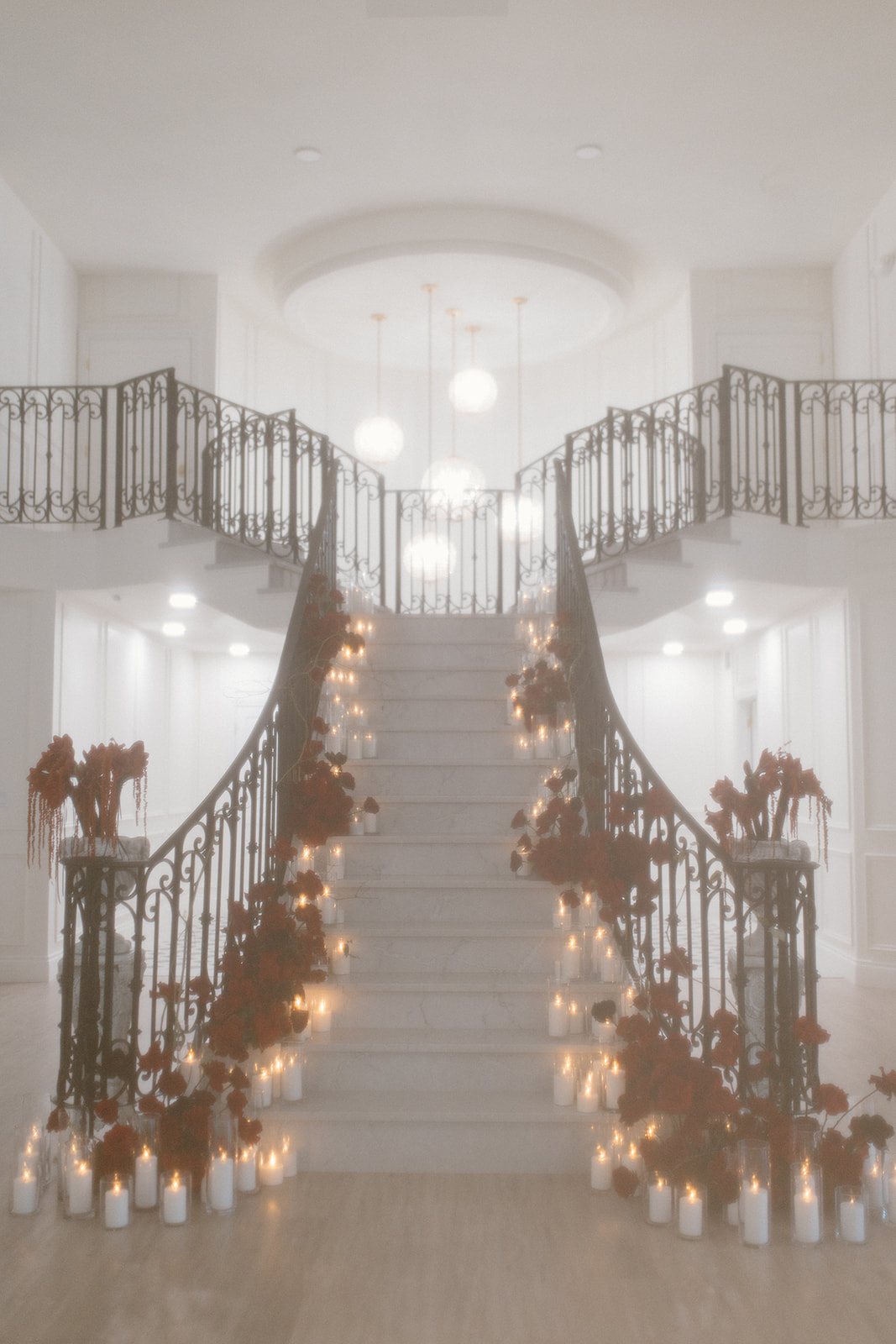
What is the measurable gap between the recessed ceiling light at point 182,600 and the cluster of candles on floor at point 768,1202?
5.57m

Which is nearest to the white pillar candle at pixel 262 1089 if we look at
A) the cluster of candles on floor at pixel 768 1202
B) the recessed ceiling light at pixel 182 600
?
the cluster of candles on floor at pixel 768 1202

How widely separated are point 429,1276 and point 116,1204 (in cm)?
102

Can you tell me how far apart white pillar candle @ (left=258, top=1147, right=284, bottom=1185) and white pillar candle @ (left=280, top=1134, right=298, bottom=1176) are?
1.2 inches

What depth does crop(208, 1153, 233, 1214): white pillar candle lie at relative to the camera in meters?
3.43

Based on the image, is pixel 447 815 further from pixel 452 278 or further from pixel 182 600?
pixel 452 278

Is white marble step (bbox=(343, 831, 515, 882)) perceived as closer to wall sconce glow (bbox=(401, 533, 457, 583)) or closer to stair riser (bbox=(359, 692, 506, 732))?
stair riser (bbox=(359, 692, 506, 732))

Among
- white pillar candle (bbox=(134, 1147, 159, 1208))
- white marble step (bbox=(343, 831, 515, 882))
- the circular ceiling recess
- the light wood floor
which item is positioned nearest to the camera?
the light wood floor

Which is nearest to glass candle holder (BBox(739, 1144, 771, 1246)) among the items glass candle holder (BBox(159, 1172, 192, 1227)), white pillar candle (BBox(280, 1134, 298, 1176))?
white pillar candle (BBox(280, 1134, 298, 1176))

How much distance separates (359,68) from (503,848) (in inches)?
201

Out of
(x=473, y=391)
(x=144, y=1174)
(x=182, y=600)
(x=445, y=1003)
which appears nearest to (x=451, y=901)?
(x=445, y=1003)

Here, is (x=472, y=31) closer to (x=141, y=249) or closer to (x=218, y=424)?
(x=218, y=424)

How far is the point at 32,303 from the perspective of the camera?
8680 mm

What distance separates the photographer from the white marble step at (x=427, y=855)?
5.09m

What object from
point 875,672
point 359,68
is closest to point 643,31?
point 359,68
